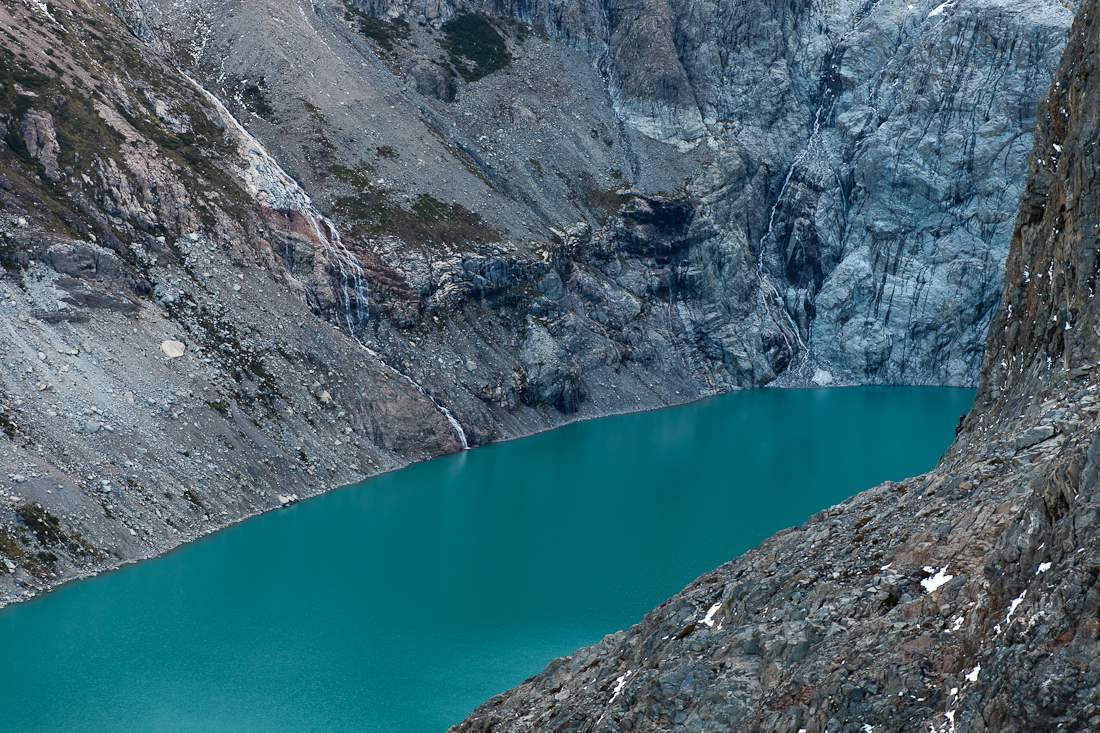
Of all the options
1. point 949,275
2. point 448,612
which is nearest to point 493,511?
point 448,612

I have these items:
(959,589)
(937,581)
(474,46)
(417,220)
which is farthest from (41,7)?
(959,589)

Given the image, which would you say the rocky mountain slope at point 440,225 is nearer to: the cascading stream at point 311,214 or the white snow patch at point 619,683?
the cascading stream at point 311,214

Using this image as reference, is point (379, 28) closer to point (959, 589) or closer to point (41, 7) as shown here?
point (41, 7)

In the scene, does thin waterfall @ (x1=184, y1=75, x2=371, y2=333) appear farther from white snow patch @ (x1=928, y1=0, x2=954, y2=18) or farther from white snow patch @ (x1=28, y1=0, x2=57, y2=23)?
white snow patch @ (x1=928, y1=0, x2=954, y2=18)

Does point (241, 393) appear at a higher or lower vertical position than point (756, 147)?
lower

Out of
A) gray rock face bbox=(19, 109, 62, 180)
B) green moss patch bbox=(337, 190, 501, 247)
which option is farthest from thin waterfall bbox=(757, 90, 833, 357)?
gray rock face bbox=(19, 109, 62, 180)

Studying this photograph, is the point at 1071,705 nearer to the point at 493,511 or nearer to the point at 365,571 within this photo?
the point at 365,571

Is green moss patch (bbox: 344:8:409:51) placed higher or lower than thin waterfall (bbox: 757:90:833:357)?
higher
